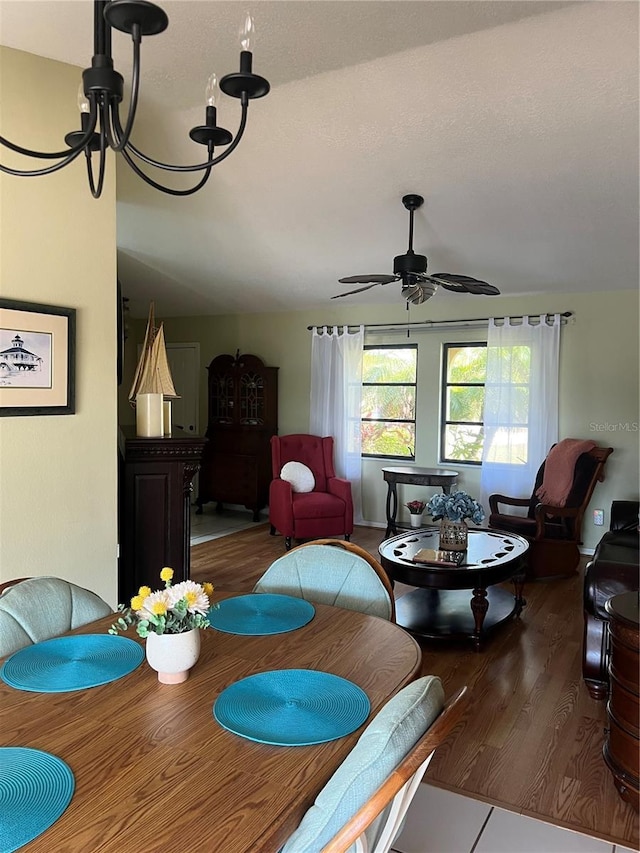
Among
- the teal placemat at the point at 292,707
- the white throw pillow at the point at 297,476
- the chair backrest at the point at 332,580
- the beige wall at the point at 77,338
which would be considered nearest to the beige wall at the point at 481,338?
the white throw pillow at the point at 297,476

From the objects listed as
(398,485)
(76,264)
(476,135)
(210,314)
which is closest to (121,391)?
(210,314)

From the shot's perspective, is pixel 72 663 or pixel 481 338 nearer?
pixel 72 663

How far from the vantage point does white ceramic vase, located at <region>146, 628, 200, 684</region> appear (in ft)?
4.55

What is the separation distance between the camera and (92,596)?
188cm

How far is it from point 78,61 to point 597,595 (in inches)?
130

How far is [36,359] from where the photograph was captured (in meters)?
2.62

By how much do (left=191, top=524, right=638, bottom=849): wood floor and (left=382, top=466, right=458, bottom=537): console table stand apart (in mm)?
1594

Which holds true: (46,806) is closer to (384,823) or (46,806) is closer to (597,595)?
(384,823)

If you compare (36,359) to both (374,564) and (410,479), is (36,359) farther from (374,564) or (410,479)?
(410,479)

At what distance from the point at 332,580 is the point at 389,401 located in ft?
14.5

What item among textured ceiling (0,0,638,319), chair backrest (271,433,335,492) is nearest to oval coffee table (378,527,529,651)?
chair backrest (271,433,335,492)

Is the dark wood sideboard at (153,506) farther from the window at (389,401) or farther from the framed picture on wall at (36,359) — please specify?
the window at (389,401)

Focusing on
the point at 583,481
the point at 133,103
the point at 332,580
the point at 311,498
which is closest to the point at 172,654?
the point at 332,580

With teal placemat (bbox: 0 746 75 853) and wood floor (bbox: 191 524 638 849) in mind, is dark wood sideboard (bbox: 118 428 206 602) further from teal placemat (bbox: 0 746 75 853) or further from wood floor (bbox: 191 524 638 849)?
teal placemat (bbox: 0 746 75 853)
